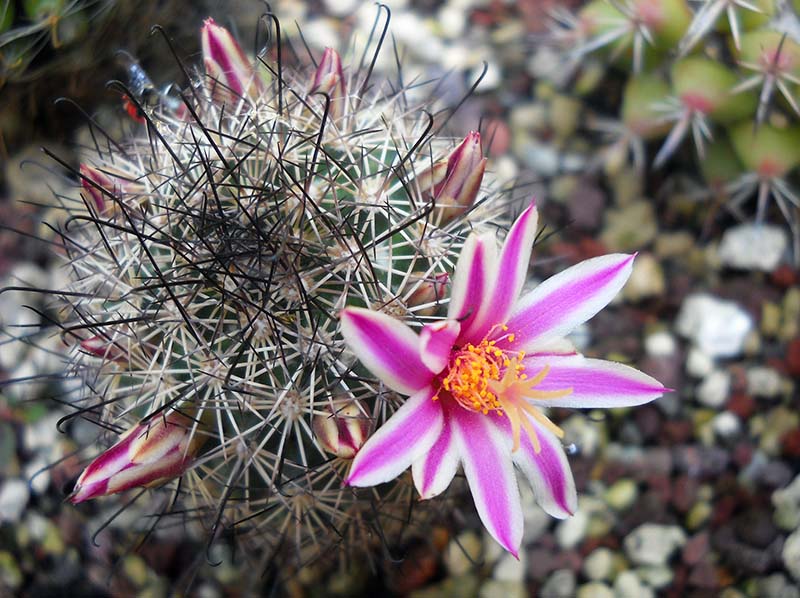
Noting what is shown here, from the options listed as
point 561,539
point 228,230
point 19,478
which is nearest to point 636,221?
point 561,539

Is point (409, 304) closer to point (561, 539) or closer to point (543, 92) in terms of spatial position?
point (561, 539)

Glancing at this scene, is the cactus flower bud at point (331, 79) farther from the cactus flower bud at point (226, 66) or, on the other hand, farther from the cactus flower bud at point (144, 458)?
the cactus flower bud at point (144, 458)

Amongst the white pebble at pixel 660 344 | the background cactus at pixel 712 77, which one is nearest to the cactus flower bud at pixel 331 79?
the background cactus at pixel 712 77

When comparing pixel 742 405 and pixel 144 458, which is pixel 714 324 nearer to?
pixel 742 405

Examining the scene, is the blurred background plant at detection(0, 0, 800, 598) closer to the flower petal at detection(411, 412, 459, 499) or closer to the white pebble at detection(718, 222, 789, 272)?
the white pebble at detection(718, 222, 789, 272)

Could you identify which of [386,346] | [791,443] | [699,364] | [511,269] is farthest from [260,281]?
[791,443]
